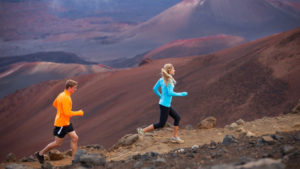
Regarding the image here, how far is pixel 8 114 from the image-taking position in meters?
25.0

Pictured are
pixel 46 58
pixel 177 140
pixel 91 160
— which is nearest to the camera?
pixel 91 160

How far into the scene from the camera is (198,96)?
1180 cm

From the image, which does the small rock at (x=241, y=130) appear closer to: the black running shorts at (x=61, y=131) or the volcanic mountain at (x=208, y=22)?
the black running shorts at (x=61, y=131)

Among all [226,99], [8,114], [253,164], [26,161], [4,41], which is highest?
[4,41]

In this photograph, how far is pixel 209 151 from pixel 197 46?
150ft

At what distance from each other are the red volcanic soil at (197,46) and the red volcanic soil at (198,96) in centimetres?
2700

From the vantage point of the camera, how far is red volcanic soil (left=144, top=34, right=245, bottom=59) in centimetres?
4733

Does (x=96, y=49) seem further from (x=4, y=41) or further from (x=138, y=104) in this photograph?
(x=138, y=104)

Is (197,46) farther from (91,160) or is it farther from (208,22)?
(91,160)

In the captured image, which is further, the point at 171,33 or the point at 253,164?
the point at 171,33

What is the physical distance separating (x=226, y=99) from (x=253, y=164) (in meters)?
7.98

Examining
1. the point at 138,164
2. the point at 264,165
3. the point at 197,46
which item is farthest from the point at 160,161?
the point at 197,46

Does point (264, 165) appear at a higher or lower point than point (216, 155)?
lower

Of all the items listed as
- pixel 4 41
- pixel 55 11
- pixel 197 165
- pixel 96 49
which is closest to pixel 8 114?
pixel 197 165
